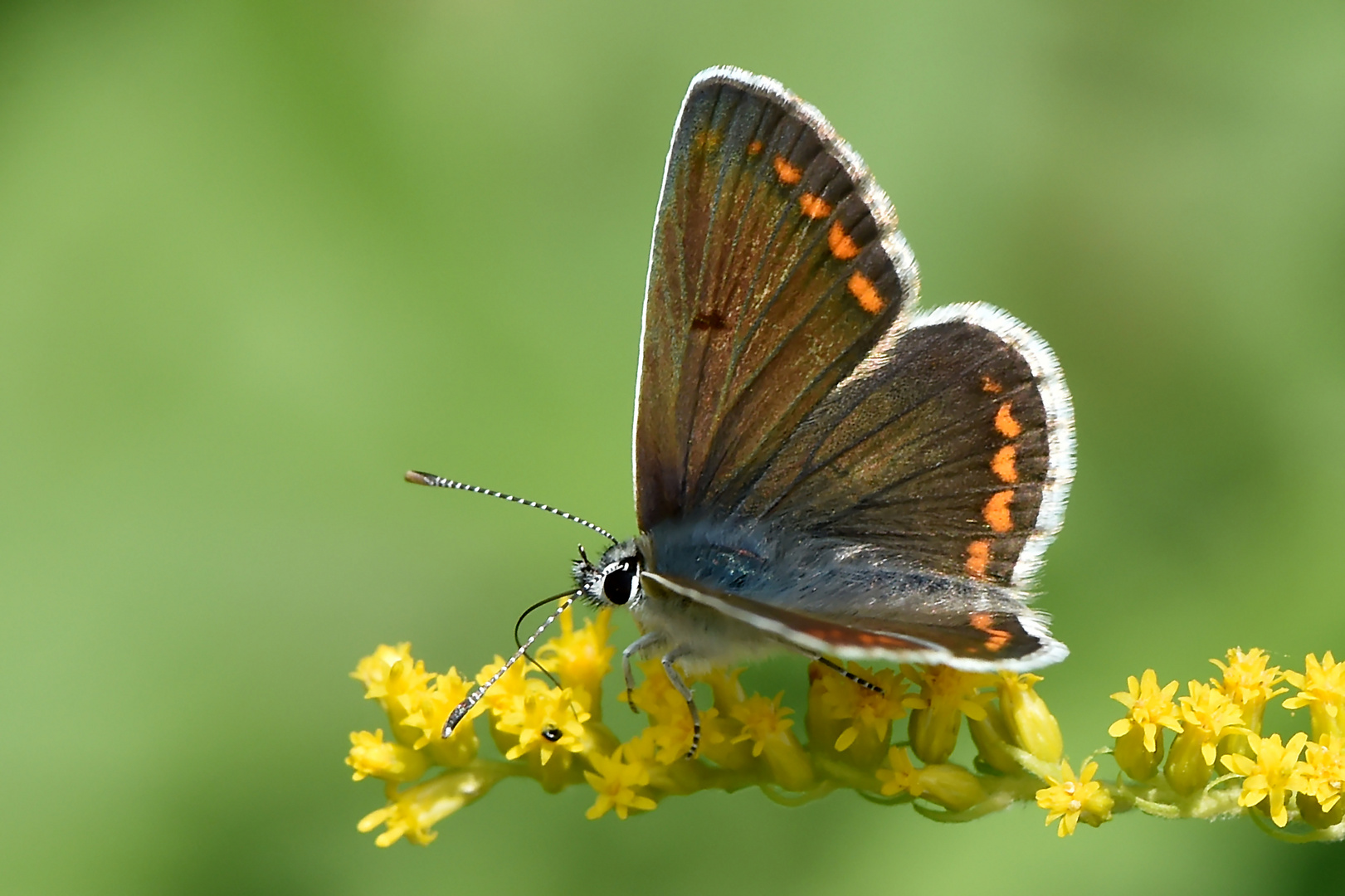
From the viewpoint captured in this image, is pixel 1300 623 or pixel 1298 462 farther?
pixel 1298 462

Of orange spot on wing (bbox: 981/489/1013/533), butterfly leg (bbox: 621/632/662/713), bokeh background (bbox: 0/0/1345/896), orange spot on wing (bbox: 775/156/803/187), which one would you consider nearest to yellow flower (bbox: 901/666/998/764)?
orange spot on wing (bbox: 981/489/1013/533)

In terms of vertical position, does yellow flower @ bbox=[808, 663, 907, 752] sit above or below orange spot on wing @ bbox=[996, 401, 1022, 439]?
below

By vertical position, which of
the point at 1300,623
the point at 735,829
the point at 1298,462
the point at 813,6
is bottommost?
the point at 735,829

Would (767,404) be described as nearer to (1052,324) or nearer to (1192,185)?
(1052,324)

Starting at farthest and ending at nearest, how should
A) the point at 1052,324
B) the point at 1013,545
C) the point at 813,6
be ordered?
the point at 813,6 → the point at 1052,324 → the point at 1013,545

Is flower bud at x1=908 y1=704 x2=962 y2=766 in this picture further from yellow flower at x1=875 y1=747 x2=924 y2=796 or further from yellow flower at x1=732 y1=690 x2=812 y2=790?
yellow flower at x1=732 y1=690 x2=812 y2=790

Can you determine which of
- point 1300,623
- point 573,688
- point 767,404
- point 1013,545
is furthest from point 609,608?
point 1300,623
